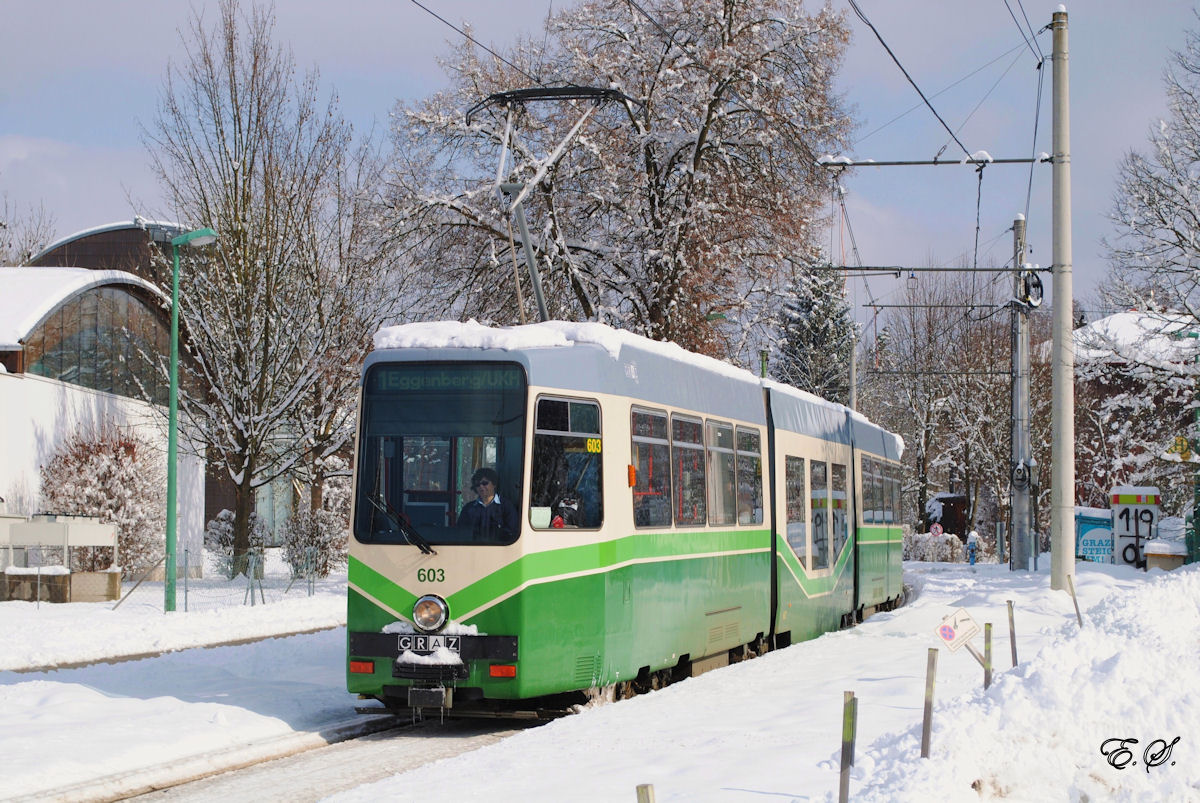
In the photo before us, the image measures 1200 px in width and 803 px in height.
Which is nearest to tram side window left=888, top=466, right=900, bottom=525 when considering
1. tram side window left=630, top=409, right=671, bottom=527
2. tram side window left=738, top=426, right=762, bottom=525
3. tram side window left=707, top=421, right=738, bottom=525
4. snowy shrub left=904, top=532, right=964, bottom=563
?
tram side window left=738, top=426, right=762, bottom=525

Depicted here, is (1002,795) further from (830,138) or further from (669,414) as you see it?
(830,138)

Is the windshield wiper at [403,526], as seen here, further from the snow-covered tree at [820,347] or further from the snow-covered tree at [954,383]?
the snow-covered tree at [820,347]

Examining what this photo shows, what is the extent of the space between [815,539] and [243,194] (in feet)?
62.2

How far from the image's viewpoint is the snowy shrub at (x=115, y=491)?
3212 centimetres

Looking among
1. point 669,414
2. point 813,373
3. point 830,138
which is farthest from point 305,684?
point 813,373

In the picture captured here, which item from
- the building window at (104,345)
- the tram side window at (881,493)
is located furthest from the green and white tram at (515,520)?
the building window at (104,345)

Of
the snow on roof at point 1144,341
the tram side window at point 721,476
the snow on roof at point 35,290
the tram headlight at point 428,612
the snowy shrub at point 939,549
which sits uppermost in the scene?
the snow on roof at point 35,290

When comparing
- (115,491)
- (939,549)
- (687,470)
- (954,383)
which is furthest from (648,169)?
(954,383)

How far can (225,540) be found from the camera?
4084 centimetres

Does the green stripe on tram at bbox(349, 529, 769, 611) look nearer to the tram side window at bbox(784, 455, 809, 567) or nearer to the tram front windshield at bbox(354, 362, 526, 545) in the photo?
the tram front windshield at bbox(354, 362, 526, 545)

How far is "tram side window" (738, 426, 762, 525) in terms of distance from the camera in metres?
15.1

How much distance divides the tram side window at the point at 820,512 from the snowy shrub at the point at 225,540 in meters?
14.3

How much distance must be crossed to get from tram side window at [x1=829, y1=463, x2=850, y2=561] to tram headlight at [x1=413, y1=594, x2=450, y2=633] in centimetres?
1000

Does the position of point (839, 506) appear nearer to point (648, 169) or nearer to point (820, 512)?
point (820, 512)
